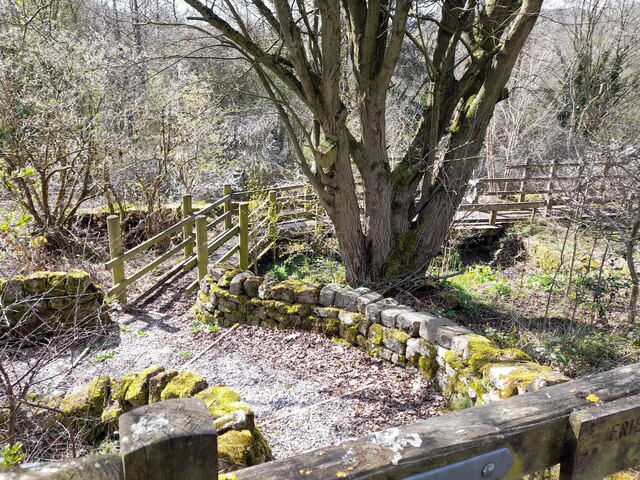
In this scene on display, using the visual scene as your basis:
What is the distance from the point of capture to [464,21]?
5.74 meters

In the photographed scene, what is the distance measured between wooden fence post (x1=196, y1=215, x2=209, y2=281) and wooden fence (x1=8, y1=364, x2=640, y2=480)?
259 inches

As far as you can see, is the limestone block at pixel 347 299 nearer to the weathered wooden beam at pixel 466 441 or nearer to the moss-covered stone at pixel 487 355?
the moss-covered stone at pixel 487 355

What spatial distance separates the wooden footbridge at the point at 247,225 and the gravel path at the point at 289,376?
48.7 inches

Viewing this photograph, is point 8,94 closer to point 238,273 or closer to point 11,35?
point 11,35

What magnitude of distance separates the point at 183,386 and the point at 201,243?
13.1ft

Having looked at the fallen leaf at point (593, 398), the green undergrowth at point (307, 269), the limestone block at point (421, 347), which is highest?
the fallen leaf at point (593, 398)

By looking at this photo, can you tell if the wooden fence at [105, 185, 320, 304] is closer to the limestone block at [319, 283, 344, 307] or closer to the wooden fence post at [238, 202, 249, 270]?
the wooden fence post at [238, 202, 249, 270]

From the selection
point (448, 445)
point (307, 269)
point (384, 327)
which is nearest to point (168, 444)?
point (448, 445)

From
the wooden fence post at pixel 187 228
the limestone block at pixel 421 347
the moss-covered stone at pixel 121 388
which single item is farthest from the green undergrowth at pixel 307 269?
the moss-covered stone at pixel 121 388

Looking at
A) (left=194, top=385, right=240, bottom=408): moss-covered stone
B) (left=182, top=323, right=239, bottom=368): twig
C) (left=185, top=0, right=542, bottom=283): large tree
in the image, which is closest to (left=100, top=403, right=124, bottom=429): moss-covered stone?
(left=194, top=385, right=240, bottom=408): moss-covered stone

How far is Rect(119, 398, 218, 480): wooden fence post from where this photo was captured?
36.0 inches

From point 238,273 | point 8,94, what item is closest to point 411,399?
point 238,273

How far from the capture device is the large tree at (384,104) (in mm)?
5367

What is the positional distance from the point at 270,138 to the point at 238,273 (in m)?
11.6
